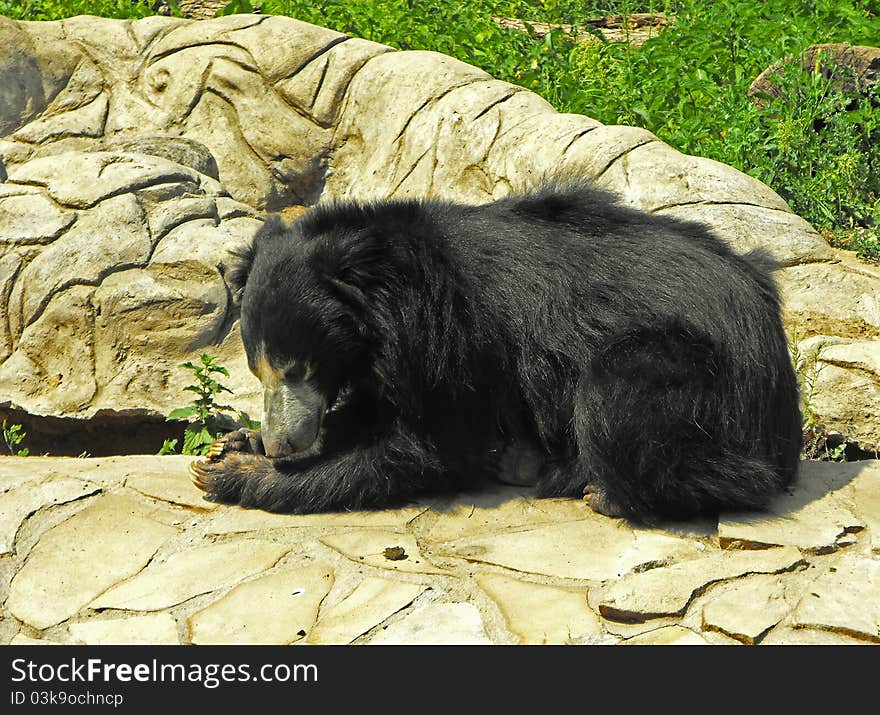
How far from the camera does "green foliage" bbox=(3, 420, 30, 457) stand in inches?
216

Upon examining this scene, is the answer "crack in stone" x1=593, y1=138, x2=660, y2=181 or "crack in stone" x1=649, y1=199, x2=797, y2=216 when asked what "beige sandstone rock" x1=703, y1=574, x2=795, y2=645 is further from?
"crack in stone" x1=593, y1=138, x2=660, y2=181

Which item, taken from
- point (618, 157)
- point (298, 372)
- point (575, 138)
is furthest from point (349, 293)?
point (575, 138)

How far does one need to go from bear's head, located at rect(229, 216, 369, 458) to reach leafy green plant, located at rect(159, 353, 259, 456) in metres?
1.53

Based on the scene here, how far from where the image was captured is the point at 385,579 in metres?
3.19

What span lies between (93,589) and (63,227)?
12.1ft

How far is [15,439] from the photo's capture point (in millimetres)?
→ 5457

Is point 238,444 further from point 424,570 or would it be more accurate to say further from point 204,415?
point 204,415

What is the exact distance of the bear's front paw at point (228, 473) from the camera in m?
3.81

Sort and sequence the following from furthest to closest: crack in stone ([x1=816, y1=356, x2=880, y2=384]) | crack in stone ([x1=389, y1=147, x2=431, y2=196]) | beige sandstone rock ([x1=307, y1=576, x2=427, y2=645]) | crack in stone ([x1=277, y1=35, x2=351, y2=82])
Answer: crack in stone ([x1=277, y1=35, x2=351, y2=82]), crack in stone ([x1=389, y1=147, x2=431, y2=196]), crack in stone ([x1=816, y1=356, x2=880, y2=384]), beige sandstone rock ([x1=307, y1=576, x2=427, y2=645])

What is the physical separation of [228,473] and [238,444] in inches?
8.3

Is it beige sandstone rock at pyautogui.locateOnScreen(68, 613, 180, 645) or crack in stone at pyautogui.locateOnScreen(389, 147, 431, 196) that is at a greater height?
crack in stone at pyautogui.locateOnScreen(389, 147, 431, 196)

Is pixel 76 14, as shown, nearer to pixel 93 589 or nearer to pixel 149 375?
pixel 149 375

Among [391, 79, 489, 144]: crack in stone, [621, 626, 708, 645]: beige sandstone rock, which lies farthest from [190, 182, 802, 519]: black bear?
[391, 79, 489, 144]: crack in stone

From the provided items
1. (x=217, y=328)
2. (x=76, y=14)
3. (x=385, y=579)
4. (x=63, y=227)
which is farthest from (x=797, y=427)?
(x=76, y=14)
